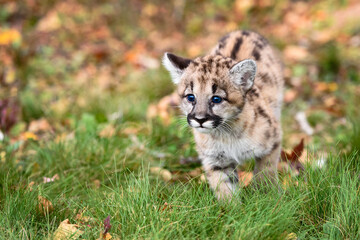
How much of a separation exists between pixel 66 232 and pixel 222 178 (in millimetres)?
1704

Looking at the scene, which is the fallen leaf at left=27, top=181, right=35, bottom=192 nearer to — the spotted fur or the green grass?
the green grass

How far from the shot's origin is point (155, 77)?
825 cm

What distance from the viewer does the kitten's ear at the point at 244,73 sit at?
14.0 ft

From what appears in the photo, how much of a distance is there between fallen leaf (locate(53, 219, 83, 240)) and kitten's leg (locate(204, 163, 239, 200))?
134 centimetres

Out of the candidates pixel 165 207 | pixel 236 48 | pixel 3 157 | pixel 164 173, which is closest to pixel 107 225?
pixel 165 207

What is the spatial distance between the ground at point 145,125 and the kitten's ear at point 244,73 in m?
0.95

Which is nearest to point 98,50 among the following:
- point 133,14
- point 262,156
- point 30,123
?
point 133,14

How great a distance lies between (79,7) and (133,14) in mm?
1563

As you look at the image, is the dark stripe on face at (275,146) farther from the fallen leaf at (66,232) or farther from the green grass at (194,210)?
the fallen leaf at (66,232)

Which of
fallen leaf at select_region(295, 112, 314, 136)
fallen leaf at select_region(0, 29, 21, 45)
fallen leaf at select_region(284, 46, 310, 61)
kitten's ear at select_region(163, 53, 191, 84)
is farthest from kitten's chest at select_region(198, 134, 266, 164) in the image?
fallen leaf at select_region(0, 29, 21, 45)

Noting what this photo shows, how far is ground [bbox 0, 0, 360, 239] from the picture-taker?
3.58 m

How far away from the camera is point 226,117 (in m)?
4.35

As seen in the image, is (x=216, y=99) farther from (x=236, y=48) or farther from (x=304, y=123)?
(x=304, y=123)

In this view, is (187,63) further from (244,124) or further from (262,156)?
(262,156)
